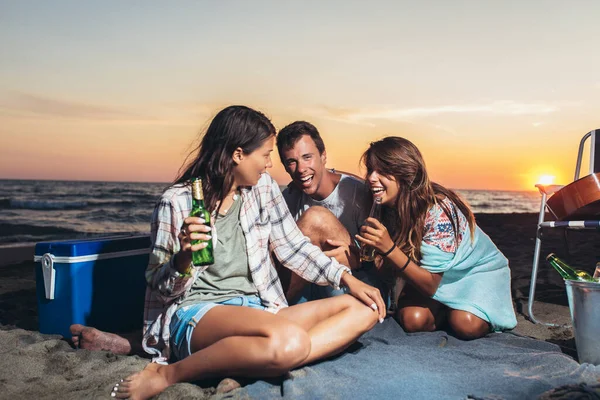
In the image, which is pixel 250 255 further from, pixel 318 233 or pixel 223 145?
pixel 318 233

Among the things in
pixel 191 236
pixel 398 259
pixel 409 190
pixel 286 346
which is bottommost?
pixel 286 346

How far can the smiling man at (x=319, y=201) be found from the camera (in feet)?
11.4

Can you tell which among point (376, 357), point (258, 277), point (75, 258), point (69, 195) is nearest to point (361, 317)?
point (376, 357)

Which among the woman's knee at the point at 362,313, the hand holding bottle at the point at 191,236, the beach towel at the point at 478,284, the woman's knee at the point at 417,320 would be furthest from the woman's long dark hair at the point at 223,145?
the woman's knee at the point at 417,320

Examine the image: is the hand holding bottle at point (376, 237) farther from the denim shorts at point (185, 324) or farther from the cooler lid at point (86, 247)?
the cooler lid at point (86, 247)

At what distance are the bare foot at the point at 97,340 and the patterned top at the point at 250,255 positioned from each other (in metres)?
0.45

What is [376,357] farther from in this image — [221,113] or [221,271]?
[221,113]

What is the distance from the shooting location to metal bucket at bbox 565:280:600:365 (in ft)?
9.16

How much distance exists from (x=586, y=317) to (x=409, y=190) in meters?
1.17

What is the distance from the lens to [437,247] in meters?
3.18

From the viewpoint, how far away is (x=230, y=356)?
2408 mm

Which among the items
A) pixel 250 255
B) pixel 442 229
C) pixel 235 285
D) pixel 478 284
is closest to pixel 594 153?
pixel 478 284

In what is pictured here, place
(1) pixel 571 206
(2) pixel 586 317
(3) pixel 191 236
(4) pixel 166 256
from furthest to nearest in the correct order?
(1) pixel 571 206, (2) pixel 586 317, (4) pixel 166 256, (3) pixel 191 236

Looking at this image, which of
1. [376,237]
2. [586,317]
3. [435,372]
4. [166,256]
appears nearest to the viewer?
[166,256]
